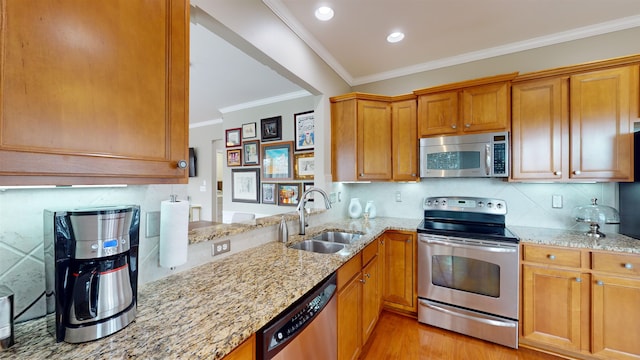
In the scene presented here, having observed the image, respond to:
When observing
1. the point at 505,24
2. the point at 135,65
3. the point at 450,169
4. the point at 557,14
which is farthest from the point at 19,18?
the point at 557,14

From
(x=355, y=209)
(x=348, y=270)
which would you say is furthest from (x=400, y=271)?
(x=348, y=270)

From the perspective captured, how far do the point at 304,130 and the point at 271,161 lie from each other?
2.45ft

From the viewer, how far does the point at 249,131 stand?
159 inches

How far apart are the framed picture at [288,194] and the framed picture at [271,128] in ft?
2.42

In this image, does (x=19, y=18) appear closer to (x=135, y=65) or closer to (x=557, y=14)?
(x=135, y=65)

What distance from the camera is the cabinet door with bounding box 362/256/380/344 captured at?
1.91 m

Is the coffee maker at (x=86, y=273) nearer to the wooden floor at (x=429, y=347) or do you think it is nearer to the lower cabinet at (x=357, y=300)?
the lower cabinet at (x=357, y=300)

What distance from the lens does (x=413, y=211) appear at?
9.82 feet

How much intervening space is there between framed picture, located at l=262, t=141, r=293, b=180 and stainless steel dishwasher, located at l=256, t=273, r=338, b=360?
2383 millimetres

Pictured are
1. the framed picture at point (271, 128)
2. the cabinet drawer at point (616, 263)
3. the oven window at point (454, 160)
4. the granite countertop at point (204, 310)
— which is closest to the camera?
the granite countertop at point (204, 310)

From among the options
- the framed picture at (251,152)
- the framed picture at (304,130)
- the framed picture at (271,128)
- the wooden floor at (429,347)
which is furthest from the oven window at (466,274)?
the framed picture at (251,152)

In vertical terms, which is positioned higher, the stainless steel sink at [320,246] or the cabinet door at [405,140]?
the cabinet door at [405,140]

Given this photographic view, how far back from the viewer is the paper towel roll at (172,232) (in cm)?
109

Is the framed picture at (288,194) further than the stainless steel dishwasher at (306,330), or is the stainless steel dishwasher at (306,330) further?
the framed picture at (288,194)
